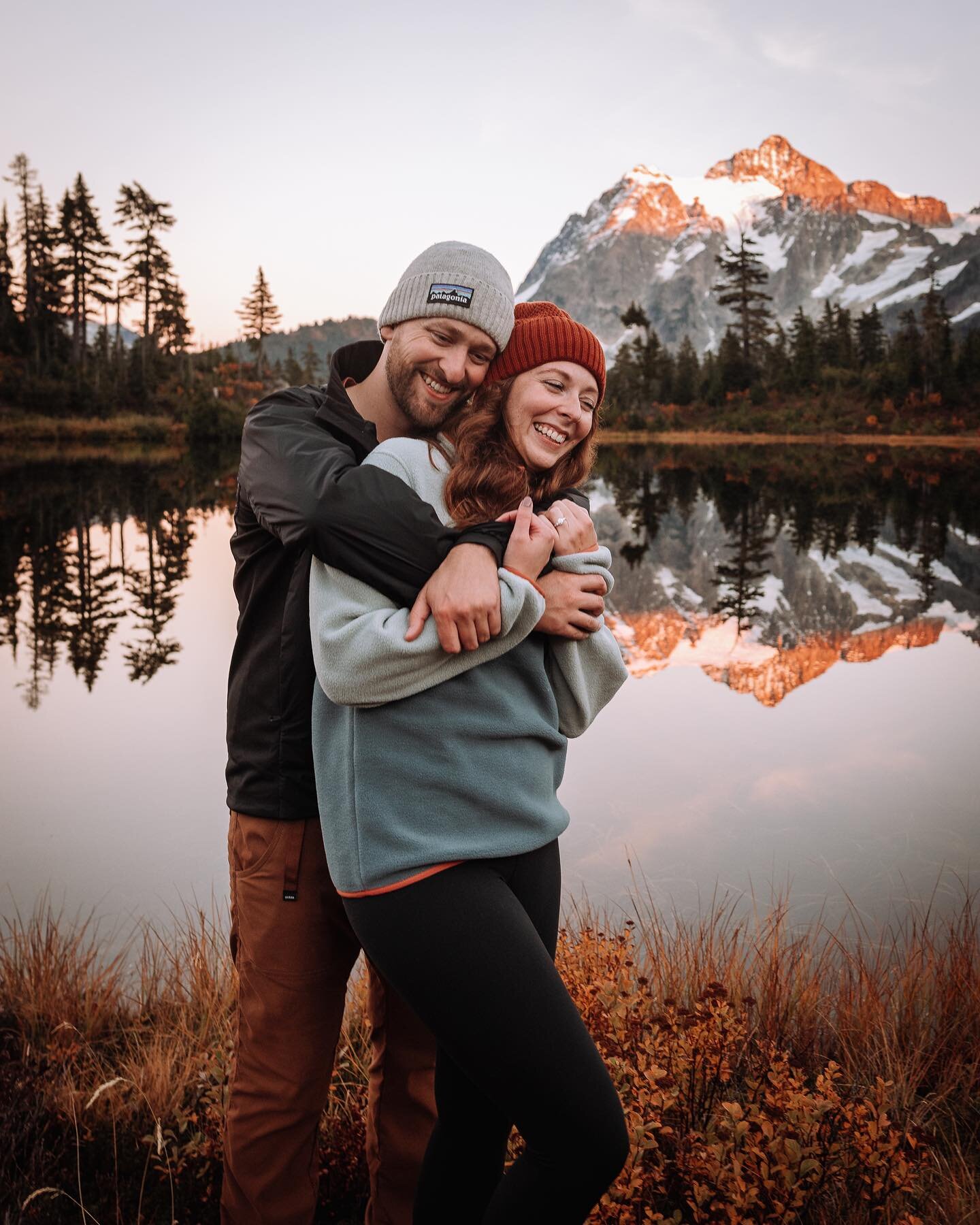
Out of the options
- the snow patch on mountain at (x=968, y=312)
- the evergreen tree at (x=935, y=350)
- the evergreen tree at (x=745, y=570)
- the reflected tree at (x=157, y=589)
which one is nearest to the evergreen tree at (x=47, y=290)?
the reflected tree at (x=157, y=589)

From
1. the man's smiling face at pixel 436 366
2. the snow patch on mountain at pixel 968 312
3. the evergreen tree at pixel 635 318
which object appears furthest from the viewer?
the snow patch on mountain at pixel 968 312

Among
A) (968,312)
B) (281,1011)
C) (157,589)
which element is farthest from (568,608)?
(968,312)

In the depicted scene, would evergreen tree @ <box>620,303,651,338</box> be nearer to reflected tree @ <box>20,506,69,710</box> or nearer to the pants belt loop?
reflected tree @ <box>20,506,69,710</box>

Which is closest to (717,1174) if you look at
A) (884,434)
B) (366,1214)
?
(366,1214)

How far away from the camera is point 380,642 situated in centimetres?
165

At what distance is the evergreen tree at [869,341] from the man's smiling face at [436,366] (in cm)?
6038

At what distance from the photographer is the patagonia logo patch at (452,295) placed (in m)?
2.20

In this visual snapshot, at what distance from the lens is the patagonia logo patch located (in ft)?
7.21

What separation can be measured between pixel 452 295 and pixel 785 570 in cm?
1479

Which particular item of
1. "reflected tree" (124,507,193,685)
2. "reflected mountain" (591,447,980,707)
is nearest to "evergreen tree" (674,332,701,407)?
"reflected mountain" (591,447,980,707)

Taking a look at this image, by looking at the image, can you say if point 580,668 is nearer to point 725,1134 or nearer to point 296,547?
point 296,547

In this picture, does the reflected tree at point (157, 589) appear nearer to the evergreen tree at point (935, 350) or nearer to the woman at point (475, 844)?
the woman at point (475, 844)

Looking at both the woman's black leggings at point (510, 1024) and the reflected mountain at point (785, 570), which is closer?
the woman's black leggings at point (510, 1024)

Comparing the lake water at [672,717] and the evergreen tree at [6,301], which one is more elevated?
the evergreen tree at [6,301]
